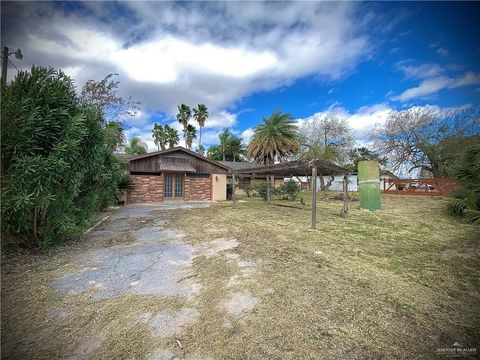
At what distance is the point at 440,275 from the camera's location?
3.73 m

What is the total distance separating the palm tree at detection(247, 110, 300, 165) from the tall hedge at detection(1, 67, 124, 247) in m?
19.8

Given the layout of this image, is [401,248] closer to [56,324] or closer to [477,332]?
[477,332]

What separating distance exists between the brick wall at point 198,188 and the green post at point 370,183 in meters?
11.0

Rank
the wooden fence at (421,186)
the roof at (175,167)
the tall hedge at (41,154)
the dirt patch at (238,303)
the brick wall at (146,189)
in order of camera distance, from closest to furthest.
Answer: the dirt patch at (238,303) < the tall hedge at (41,154) < the brick wall at (146,189) < the roof at (175,167) < the wooden fence at (421,186)

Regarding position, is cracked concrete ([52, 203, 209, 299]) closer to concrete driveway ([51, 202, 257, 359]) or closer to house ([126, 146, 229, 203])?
concrete driveway ([51, 202, 257, 359])

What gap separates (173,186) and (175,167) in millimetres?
1617

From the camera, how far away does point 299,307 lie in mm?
2744

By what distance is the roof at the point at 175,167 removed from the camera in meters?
16.4

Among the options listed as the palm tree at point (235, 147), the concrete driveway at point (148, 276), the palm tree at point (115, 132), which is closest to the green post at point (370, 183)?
the concrete driveway at point (148, 276)

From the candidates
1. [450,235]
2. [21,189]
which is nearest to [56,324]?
[21,189]

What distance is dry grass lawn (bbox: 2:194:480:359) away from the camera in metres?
2.12

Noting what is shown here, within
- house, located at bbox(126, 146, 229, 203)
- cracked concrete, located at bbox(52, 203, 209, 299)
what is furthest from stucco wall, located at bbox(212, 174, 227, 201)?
cracked concrete, located at bbox(52, 203, 209, 299)

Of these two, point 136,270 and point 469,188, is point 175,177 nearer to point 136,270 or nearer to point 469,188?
point 136,270

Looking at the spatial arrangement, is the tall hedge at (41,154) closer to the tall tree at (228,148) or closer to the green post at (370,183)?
the green post at (370,183)
